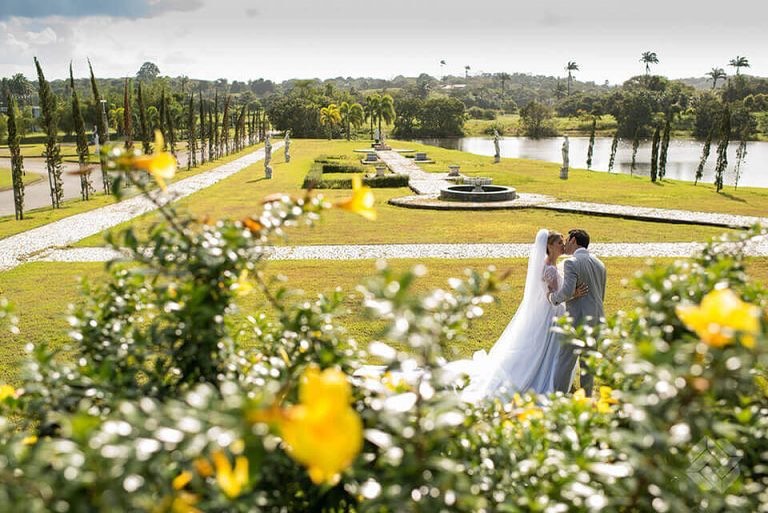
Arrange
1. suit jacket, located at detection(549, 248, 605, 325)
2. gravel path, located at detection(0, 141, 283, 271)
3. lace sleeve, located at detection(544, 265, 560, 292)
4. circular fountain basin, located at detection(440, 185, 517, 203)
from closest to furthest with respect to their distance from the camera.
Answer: suit jacket, located at detection(549, 248, 605, 325) → lace sleeve, located at detection(544, 265, 560, 292) → gravel path, located at detection(0, 141, 283, 271) → circular fountain basin, located at detection(440, 185, 517, 203)

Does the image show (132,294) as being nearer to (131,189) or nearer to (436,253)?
(131,189)

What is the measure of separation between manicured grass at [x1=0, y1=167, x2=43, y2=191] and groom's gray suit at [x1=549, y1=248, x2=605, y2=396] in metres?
26.3

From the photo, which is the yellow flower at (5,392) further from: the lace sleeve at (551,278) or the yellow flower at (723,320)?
the lace sleeve at (551,278)

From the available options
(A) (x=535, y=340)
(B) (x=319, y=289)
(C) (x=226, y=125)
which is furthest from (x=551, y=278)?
(C) (x=226, y=125)

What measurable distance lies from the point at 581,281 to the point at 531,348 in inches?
31.1

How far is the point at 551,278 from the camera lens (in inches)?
223

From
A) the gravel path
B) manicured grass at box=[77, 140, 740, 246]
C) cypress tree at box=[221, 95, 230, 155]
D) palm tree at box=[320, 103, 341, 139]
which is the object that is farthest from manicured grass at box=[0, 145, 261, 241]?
palm tree at box=[320, 103, 341, 139]

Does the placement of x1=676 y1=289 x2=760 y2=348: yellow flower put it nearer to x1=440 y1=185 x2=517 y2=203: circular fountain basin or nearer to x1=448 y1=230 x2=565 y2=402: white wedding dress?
x1=448 y1=230 x2=565 y2=402: white wedding dress

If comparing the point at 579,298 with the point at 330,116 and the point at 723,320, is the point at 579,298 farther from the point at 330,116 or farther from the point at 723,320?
the point at 330,116

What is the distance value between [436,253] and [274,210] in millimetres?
10848

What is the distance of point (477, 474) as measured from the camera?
161 cm

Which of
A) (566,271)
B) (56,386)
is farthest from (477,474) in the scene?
(566,271)

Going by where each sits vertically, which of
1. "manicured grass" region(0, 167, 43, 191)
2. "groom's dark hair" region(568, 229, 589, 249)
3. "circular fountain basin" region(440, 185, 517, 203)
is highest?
"groom's dark hair" region(568, 229, 589, 249)

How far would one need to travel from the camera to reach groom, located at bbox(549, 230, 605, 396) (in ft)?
17.8
